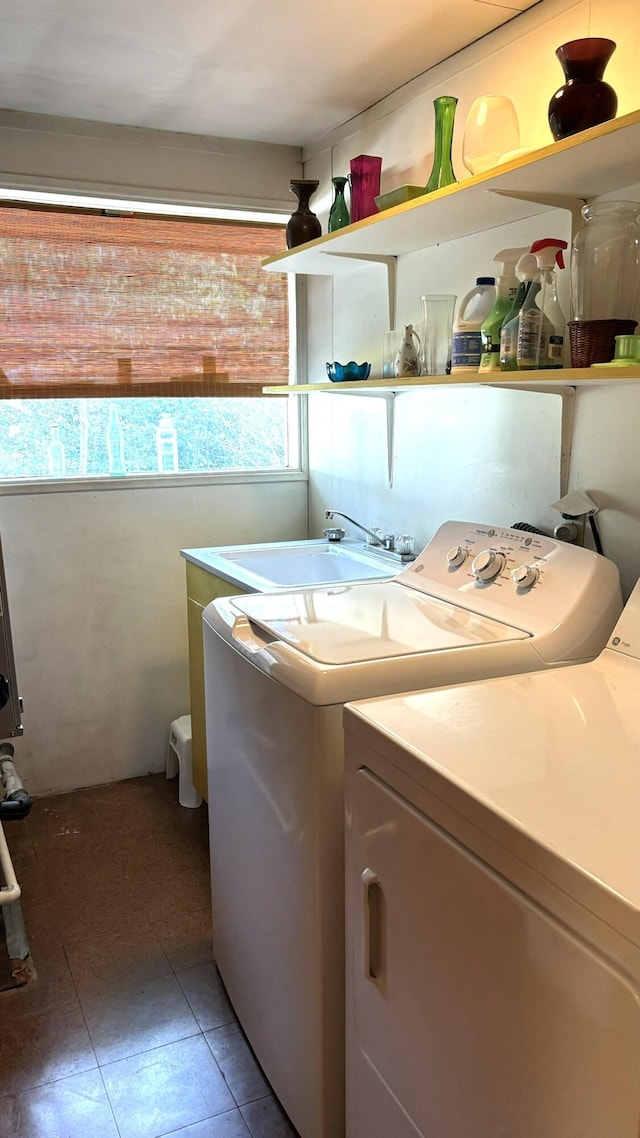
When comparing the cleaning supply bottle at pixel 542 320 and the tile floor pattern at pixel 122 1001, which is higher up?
the cleaning supply bottle at pixel 542 320

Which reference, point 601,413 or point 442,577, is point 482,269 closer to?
point 601,413

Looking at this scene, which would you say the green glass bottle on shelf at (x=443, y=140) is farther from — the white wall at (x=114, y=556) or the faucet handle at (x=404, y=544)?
the white wall at (x=114, y=556)

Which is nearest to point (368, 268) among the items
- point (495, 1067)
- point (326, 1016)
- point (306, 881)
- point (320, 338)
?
point (320, 338)

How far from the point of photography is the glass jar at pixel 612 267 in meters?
1.57

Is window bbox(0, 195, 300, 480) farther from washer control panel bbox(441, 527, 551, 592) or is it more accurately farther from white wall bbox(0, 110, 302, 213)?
washer control panel bbox(441, 527, 551, 592)

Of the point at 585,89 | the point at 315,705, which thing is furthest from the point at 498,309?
the point at 315,705

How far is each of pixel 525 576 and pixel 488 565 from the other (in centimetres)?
12

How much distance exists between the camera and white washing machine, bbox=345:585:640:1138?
2.66 ft

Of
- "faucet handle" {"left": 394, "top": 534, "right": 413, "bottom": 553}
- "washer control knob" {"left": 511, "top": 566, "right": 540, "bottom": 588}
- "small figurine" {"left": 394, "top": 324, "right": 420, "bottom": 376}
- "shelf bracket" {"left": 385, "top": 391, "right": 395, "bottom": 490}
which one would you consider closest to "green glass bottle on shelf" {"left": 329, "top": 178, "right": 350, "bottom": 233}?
"small figurine" {"left": 394, "top": 324, "right": 420, "bottom": 376}

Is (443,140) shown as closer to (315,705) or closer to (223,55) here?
(223,55)

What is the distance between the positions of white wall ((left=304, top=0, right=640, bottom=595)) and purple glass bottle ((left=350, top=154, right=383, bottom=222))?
0.45 feet

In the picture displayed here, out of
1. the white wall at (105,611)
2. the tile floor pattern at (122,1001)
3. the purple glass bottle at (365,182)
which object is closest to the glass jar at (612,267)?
the purple glass bottle at (365,182)

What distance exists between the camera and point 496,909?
938mm

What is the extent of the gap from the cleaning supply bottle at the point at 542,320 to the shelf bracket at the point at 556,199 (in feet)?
0.31
